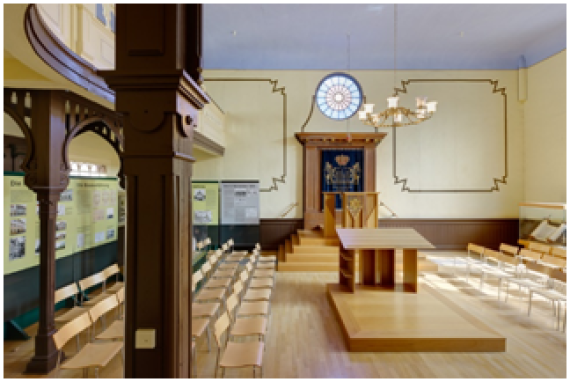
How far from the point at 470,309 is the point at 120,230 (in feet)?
21.6

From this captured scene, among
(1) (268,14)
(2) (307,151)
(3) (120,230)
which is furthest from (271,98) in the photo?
(3) (120,230)

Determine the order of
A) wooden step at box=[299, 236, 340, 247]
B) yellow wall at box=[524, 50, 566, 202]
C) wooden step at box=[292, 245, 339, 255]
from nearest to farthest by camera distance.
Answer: wooden step at box=[292, 245, 339, 255] < wooden step at box=[299, 236, 340, 247] < yellow wall at box=[524, 50, 566, 202]

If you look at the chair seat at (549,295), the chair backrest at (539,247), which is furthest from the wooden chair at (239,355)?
the chair backrest at (539,247)

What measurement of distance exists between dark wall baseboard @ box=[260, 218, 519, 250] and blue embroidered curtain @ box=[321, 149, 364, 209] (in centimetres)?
137

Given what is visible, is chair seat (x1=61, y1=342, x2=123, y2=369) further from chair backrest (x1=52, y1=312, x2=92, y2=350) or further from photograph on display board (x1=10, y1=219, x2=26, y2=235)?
photograph on display board (x1=10, y1=219, x2=26, y2=235)

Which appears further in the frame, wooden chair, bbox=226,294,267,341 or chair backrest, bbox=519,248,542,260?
chair backrest, bbox=519,248,542,260

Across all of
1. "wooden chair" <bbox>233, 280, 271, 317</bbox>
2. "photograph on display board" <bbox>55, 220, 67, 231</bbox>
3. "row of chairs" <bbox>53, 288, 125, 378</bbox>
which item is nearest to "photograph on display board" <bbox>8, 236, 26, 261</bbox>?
"photograph on display board" <bbox>55, 220, 67, 231</bbox>

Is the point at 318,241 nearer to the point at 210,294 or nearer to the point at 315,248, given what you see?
the point at 315,248

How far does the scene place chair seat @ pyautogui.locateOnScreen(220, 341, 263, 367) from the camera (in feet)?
9.73

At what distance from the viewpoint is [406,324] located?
14.7ft

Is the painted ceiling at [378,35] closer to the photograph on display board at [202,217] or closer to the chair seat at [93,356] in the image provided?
the photograph on display board at [202,217]

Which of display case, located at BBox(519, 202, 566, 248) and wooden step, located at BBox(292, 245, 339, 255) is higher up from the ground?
display case, located at BBox(519, 202, 566, 248)

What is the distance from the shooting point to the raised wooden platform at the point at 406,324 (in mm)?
4062

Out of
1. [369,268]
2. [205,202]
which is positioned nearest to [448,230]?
[369,268]
